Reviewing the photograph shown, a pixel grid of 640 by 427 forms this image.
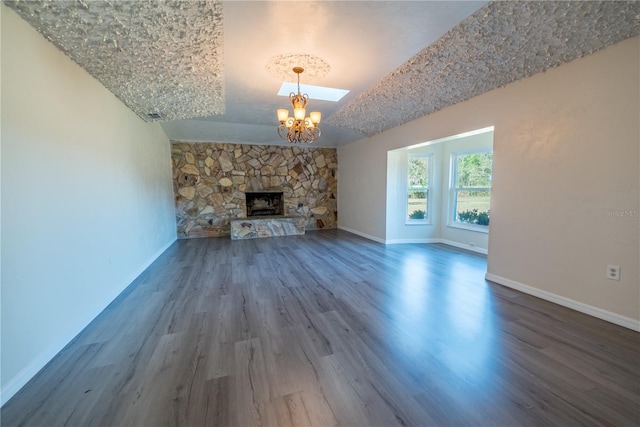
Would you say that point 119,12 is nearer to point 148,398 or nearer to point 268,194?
point 148,398

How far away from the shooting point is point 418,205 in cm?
555

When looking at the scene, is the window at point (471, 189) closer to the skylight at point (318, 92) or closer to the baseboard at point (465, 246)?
the baseboard at point (465, 246)

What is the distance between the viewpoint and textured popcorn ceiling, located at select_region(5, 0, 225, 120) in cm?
175

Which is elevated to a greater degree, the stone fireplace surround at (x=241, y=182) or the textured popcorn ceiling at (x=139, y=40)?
the textured popcorn ceiling at (x=139, y=40)

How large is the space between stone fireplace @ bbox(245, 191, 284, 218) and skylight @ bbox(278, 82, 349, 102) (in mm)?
3497

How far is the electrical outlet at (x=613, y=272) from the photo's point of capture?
214 centimetres

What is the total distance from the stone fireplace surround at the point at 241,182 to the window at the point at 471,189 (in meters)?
3.24

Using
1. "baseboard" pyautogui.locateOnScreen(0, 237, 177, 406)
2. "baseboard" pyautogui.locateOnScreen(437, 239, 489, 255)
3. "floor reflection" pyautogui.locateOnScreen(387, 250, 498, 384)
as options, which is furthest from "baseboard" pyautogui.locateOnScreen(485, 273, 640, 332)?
"baseboard" pyautogui.locateOnScreen(0, 237, 177, 406)

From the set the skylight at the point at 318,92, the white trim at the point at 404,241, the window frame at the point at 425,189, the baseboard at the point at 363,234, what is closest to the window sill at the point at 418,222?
the window frame at the point at 425,189

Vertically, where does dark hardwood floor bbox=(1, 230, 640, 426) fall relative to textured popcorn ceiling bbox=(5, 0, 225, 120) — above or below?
below

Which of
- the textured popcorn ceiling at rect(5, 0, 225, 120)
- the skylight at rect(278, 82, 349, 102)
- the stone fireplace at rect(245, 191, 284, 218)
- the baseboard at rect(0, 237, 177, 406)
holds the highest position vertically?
the skylight at rect(278, 82, 349, 102)

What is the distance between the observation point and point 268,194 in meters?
7.07

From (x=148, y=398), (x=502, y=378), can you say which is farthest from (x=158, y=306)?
(x=502, y=378)

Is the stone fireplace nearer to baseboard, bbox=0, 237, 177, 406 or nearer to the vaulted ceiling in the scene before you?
the vaulted ceiling
